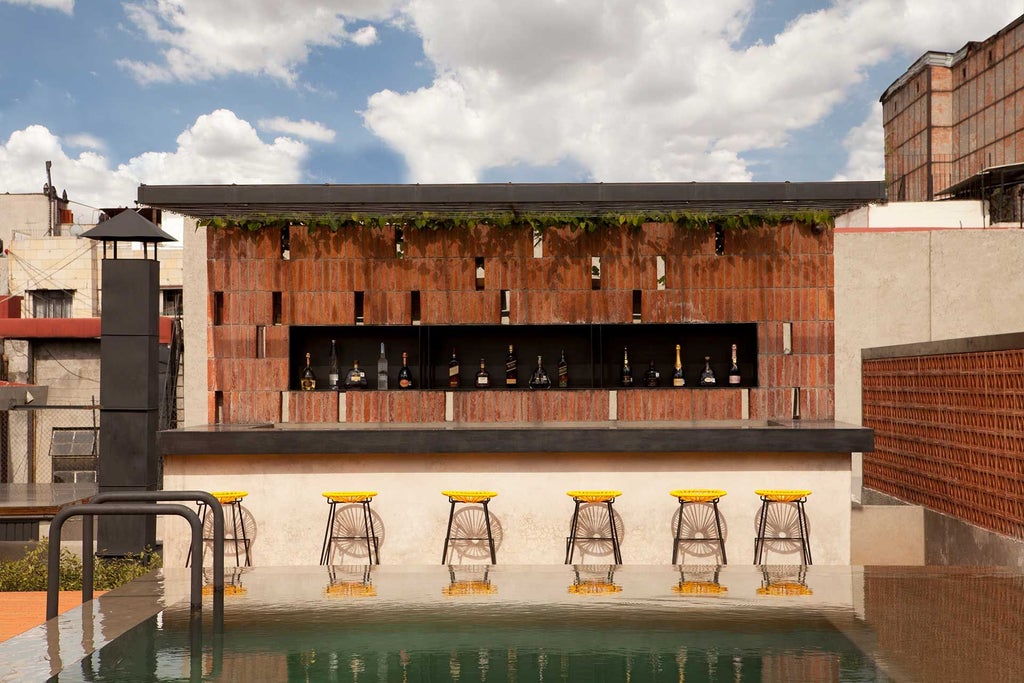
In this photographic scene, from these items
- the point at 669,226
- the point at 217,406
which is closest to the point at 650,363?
the point at 669,226

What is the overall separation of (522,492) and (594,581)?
154 cm

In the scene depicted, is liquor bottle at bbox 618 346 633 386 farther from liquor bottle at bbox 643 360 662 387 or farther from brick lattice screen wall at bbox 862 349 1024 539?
brick lattice screen wall at bbox 862 349 1024 539

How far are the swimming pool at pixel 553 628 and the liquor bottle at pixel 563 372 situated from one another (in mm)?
2715

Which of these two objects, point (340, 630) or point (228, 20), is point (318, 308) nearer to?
point (340, 630)

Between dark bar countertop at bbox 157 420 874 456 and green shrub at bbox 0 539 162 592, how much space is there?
89 centimetres

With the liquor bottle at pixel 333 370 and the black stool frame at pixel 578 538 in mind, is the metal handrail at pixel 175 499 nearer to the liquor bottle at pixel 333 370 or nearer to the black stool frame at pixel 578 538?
the black stool frame at pixel 578 538

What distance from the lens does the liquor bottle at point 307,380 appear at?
25.7 ft

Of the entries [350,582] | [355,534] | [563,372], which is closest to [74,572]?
[355,534]

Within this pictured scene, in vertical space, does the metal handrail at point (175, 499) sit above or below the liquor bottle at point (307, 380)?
below

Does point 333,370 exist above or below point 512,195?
below

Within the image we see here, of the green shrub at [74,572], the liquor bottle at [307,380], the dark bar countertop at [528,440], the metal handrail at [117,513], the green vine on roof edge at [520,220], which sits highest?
the green vine on roof edge at [520,220]

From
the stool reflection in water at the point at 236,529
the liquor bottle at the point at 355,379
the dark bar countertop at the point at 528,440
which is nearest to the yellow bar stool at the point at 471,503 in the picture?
the dark bar countertop at the point at 528,440

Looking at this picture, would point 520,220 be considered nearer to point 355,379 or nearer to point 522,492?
point 355,379

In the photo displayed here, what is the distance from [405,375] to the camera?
791cm
